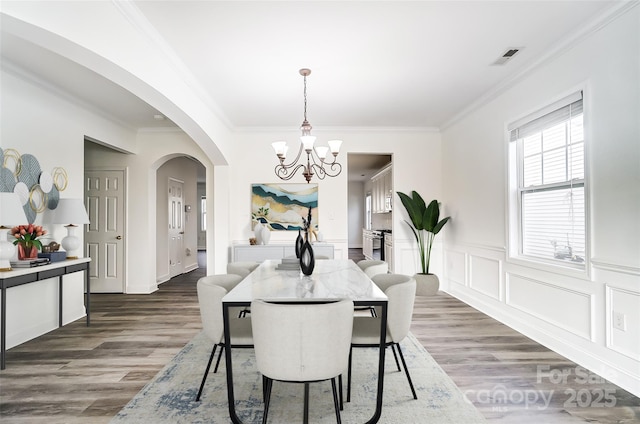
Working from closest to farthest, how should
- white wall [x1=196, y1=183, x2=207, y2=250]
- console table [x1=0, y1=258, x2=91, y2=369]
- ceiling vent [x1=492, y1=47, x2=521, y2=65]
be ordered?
console table [x1=0, y1=258, x2=91, y2=369], ceiling vent [x1=492, y1=47, x2=521, y2=65], white wall [x1=196, y1=183, x2=207, y2=250]

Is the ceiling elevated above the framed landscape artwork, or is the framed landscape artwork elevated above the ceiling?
the ceiling

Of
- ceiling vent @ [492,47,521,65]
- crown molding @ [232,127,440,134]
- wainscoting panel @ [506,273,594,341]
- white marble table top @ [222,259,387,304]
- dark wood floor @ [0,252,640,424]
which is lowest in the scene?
dark wood floor @ [0,252,640,424]

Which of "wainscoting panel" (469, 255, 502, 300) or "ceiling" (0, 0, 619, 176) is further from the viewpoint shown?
"wainscoting panel" (469, 255, 502, 300)

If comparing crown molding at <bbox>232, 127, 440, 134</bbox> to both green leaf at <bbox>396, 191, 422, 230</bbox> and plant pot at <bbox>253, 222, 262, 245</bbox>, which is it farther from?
plant pot at <bbox>253, 222, 262, 245</bbox>

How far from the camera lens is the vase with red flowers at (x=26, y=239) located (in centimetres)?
339

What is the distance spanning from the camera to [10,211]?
277 centimetres

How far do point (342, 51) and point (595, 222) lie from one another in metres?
2.49

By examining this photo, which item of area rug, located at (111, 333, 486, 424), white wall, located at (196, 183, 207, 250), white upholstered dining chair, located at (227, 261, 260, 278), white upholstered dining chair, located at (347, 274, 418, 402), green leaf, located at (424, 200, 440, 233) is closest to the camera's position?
area rug, located at (111, 333, 486, 424)

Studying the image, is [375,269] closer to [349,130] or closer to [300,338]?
[300,338]

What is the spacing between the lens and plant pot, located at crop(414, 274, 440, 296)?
534 cm

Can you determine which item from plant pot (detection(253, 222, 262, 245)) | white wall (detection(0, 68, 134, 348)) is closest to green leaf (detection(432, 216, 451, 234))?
plant pot (detection(253, 222, 262, 245))

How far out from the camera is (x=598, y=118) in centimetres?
271

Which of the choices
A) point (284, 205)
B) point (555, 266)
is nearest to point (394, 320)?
point (555, 266)

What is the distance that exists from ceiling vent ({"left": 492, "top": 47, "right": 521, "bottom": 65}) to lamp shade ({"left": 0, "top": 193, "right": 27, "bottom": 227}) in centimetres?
437
